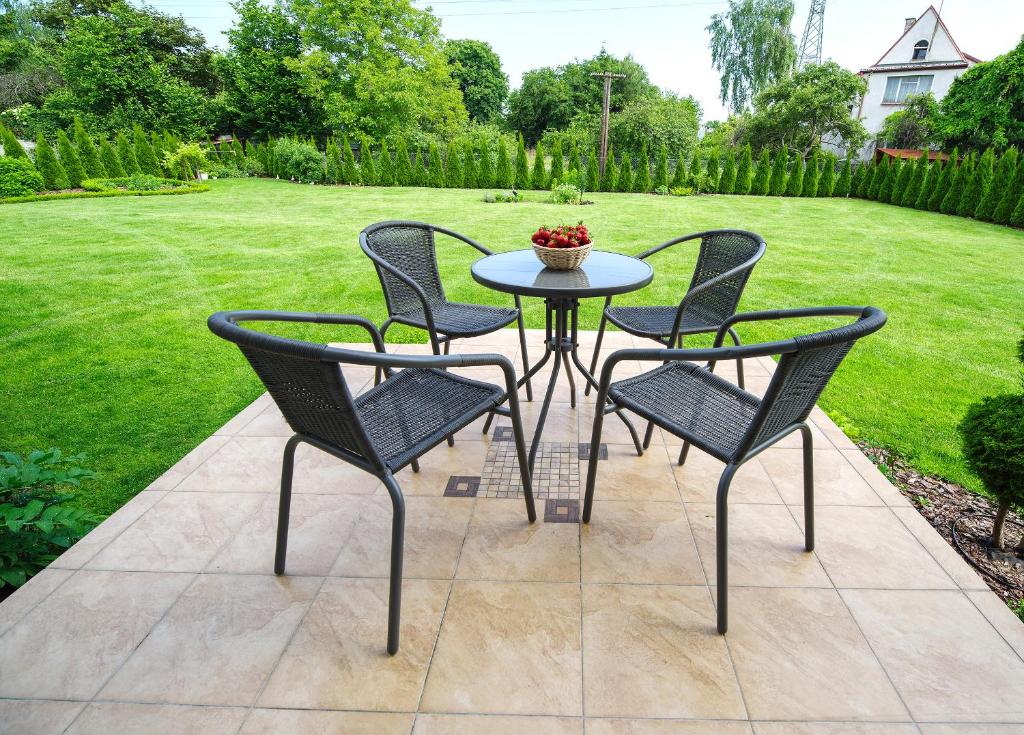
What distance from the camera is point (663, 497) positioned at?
1961 millimetres

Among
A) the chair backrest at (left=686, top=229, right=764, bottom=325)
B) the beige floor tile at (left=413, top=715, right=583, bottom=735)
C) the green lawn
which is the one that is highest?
the chair backrest at (left=686, top=229, right=764, bottom=325)

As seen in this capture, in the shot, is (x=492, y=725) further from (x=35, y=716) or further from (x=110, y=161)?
(x=110, y=161)

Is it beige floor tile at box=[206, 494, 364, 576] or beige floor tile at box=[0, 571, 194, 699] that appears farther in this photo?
beige floor tile at box=[206, 494, 364, 576]

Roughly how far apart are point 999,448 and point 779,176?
588 inches

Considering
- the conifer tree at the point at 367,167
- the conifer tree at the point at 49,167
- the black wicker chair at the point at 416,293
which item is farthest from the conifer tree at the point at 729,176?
the conifer tree at the point at 49,167

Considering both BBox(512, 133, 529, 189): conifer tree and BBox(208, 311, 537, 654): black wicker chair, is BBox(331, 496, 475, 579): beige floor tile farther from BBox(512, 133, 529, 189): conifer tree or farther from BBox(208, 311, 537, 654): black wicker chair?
BBox(512, 133, 529, 189): conifer tree

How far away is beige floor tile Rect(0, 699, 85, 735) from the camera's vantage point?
3.80 feet

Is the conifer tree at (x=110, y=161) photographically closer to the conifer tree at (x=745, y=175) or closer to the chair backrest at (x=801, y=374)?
the conifer tree at (x=745, y=175)

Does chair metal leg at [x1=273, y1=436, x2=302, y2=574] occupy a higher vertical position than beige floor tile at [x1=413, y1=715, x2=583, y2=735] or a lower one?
higher

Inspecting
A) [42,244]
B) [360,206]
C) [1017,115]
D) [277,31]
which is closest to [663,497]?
[42,244]

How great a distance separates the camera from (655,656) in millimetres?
1328

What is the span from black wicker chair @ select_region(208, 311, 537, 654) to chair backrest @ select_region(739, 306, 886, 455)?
26.0 inches

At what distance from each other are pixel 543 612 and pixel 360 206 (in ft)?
36.5

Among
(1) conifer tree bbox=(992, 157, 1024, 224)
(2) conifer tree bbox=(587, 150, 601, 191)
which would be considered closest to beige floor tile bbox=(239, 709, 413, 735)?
(1) conifer tree bbox=(992, 157, 1024, 224)
